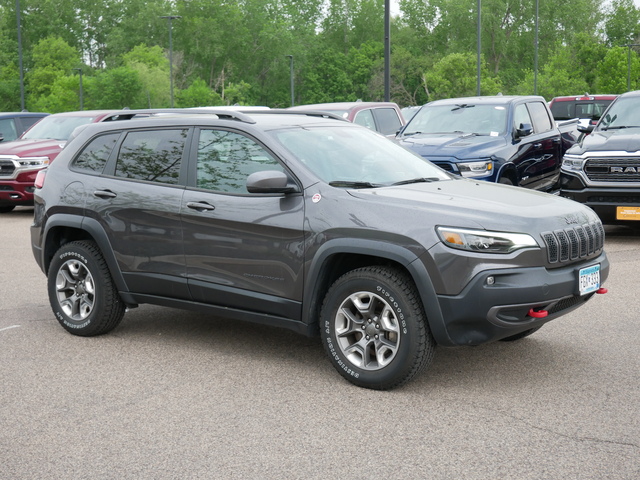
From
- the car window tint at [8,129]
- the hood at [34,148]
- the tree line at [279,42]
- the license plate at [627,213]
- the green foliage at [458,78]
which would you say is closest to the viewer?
the license plate at [627,213]

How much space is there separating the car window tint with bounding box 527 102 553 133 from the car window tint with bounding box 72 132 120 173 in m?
8.47

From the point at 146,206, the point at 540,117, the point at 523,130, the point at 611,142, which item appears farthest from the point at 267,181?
the point at 540,117

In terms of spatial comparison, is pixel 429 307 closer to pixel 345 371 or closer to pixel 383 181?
pixel 345 371

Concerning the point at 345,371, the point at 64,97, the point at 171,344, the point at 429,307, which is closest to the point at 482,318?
the point at 429,307

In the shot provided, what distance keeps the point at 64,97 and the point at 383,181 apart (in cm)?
8066

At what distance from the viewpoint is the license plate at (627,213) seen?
1089cm

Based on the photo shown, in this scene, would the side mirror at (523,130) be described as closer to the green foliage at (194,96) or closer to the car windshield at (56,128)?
the car windshield at (56,128)

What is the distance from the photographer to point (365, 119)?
1593 cm

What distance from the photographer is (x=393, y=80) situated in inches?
3915

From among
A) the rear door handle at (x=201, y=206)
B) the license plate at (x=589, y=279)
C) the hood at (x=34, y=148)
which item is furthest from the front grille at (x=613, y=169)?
the hood at (x=34, y=148)

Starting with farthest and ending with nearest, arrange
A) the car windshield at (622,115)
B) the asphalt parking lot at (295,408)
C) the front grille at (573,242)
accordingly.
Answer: the car windshield at (622,115) < the front grille at (573,242) < the asphalt parking lot at (295,408)

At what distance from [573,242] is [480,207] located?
624 mm

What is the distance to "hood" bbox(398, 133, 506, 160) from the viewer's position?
39.4ft

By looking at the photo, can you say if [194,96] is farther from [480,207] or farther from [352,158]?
[480,207]
